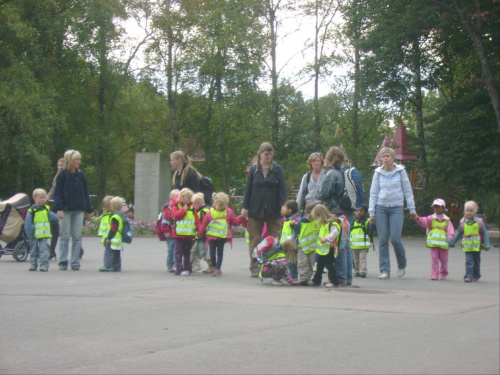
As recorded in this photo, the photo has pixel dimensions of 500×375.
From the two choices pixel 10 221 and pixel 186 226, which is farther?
pixel 10 221

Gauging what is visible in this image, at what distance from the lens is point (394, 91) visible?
3966cm

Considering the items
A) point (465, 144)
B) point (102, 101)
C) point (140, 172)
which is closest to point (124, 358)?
point (140, 172)

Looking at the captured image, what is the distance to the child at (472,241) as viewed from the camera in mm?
14031

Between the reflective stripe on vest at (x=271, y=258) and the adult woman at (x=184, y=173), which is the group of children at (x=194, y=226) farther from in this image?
the reflective stripe on vest at (x=271, y=258)

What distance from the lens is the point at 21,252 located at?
1702 cm

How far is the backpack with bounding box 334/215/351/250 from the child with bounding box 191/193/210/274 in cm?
273

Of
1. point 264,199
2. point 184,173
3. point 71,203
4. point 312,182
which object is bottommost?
point 71,203

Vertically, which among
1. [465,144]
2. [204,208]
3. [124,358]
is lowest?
[124,358]

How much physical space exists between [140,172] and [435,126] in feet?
42.6

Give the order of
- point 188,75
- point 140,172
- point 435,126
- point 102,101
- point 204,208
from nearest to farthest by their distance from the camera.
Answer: point 204,208 → point 140,172 → point 435,126 → point 188,75 → point 102,101

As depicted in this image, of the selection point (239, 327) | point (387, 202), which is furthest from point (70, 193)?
point (239, 327)

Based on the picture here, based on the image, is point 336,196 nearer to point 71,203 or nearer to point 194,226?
point 194,226

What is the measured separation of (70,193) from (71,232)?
2.29 ft

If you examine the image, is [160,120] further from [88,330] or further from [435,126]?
[88,330]
